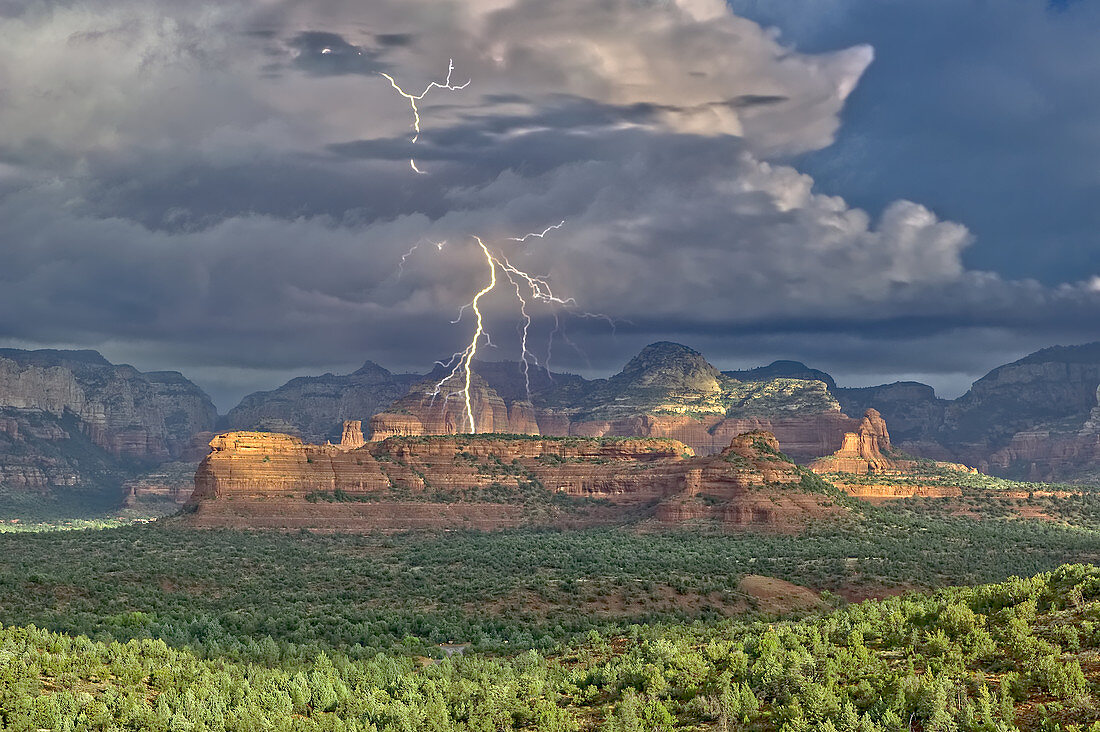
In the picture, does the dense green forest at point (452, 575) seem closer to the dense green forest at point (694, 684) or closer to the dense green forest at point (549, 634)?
the dense green forest at point (549, 634)

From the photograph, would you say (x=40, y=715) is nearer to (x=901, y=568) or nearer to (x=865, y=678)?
(x=865, y=678)

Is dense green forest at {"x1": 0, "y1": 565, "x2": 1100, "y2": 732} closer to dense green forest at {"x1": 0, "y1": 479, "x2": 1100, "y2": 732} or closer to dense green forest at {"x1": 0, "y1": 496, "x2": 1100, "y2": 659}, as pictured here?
dense green forest at {"x1": 0, "y1": 479, "x2": 1100, "y2": 732}

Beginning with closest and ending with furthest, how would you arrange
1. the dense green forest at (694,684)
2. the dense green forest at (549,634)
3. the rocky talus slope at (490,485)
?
the dense green forest at (694,684) < the dense green forest at (549,634) < the rocky talus slope at (490,485)

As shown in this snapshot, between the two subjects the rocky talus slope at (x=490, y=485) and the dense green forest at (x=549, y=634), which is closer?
the dense green forest at (x=549, y=634)

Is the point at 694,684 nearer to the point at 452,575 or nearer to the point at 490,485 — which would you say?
the point at 452,575

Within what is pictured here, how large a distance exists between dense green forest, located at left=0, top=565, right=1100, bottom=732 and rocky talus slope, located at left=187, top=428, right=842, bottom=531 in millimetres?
78273

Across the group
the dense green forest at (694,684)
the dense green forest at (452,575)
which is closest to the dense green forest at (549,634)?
the dense green forest at (694,684)

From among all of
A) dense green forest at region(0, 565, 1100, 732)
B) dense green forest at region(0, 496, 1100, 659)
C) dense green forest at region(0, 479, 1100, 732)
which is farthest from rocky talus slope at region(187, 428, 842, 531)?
dense green forest at region(0, 565, 1100, 732)

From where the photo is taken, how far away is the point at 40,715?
29.9 m

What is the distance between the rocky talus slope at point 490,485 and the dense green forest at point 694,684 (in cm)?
7827

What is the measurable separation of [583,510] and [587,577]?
56.1 meters

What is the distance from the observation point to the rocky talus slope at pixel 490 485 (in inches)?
4906

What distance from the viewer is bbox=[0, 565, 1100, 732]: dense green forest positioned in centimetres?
2908

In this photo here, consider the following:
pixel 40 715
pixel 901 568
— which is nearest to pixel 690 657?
pixel 40 715
